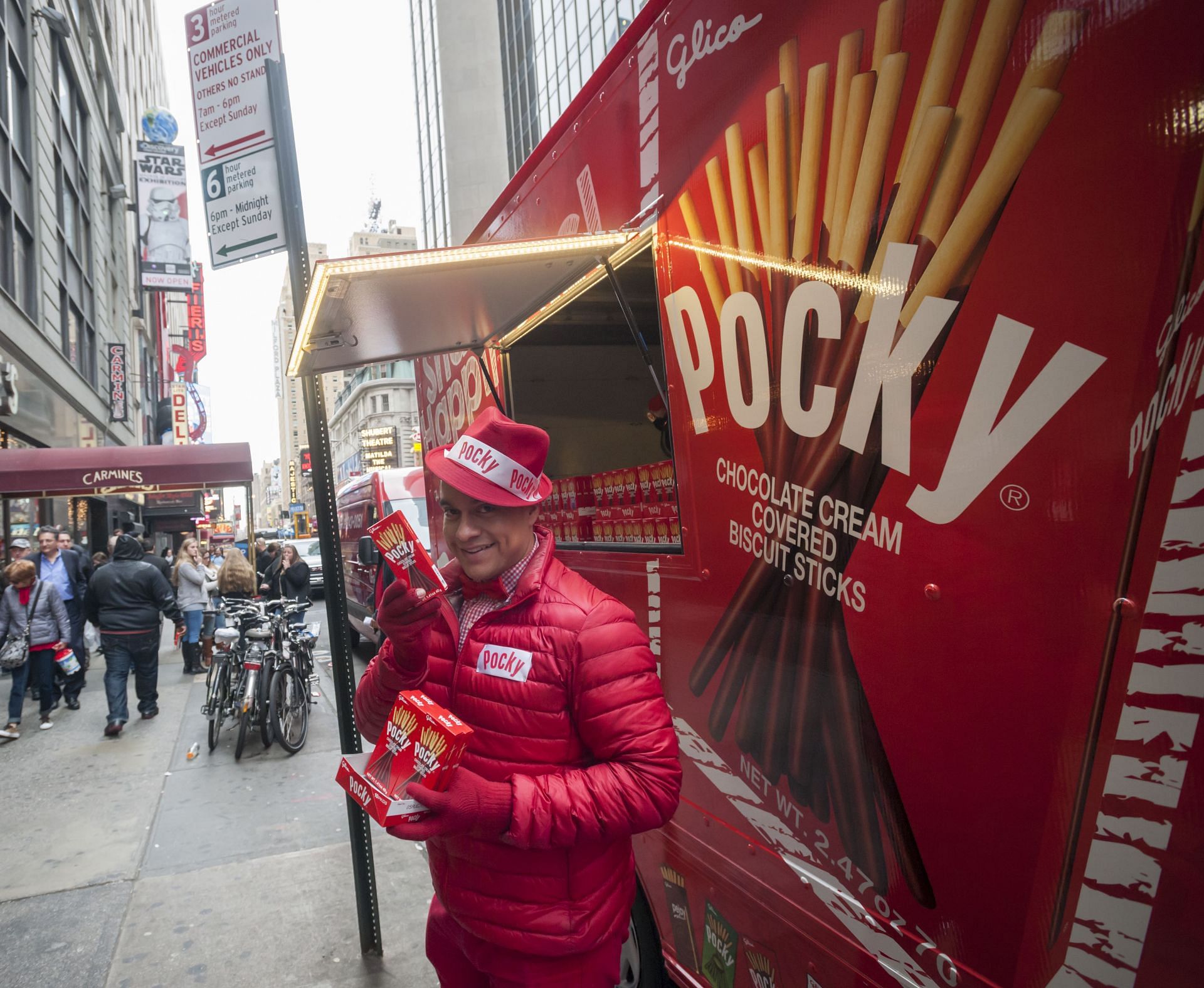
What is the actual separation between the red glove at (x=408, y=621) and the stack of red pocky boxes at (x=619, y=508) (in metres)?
0.85

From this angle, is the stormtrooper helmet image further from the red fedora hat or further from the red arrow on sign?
the red fedora hat

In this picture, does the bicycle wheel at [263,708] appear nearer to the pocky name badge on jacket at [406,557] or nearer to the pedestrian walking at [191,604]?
the pedestrian walking at [191,604]

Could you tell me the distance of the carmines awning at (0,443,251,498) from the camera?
10828mm

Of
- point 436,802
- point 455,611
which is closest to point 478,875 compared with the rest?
point 436,802

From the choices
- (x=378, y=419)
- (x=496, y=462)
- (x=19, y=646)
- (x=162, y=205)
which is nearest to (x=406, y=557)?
(x=496, y=462)

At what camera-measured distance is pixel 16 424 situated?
43.2 feet

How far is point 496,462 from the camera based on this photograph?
6.42 feet

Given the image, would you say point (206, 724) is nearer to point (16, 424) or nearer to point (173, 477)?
point (173, 477)

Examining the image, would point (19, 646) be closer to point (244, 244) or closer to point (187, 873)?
point (187, 873)

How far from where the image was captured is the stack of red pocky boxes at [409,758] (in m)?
1.70

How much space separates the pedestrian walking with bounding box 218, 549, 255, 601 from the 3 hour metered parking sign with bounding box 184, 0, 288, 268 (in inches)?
322

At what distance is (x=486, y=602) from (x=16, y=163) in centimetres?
→ 1611

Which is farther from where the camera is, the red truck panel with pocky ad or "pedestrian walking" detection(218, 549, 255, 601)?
"pedestrian walking" detection(218, 549, 255, 601)

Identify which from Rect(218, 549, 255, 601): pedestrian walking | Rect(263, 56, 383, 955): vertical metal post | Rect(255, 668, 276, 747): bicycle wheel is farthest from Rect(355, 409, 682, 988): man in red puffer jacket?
Rect(218, 549, 255, 601): pedestrian walking
